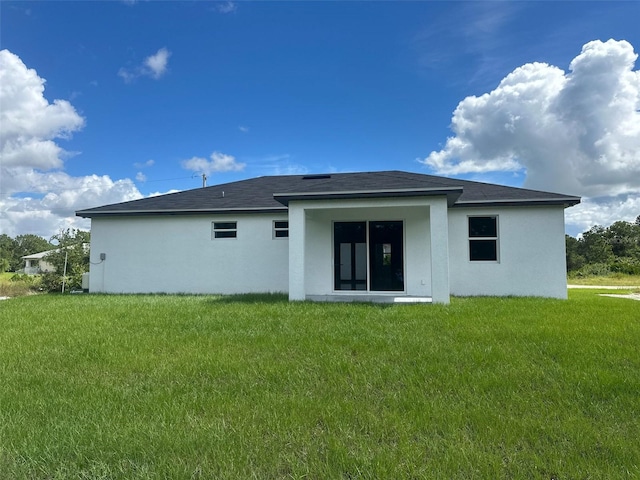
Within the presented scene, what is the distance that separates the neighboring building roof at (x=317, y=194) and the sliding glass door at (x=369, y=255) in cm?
179

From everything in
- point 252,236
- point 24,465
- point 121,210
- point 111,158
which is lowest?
point 24,465

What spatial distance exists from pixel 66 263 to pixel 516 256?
19.6 m

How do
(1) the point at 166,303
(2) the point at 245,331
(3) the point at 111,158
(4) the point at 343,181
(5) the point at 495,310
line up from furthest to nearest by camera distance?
(3) the point at 111,158 < (4) the point at 343,181 < (1) the point at 166,303 < (5) the point at 495,310 < (2) the point at 245,331

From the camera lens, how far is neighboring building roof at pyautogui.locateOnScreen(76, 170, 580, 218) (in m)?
10.5

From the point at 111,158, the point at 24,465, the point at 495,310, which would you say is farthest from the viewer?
the point at 111,158

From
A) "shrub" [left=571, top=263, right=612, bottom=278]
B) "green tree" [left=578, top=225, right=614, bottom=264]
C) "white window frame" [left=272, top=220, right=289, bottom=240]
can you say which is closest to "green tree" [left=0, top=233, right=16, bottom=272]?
"white window frame" [left=272, top=220, right=289, bottom=240]

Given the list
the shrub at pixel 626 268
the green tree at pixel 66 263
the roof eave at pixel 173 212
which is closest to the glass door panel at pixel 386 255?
the roof eave at pixel 173 212

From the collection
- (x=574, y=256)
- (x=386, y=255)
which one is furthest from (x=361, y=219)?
(x=574, y=256)

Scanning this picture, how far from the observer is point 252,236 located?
1402 cm

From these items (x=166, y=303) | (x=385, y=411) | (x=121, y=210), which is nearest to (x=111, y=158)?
(x=121, y=210)

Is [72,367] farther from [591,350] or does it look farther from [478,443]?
[591,350]

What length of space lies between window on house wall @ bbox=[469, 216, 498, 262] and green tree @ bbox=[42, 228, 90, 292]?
17711 millimetres

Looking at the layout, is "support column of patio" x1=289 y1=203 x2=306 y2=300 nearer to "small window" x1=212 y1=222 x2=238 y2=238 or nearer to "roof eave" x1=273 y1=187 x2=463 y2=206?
"roof eave" x1=273 y1=187 x2=463 y2=206

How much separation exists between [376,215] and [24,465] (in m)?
11.0
